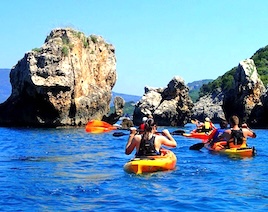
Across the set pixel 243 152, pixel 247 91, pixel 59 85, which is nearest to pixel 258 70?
pixel 247 91

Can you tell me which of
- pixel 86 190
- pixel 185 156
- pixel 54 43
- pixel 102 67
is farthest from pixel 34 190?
pixel 102 67

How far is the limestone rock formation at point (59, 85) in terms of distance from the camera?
153ft

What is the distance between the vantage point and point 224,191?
35.8 feet

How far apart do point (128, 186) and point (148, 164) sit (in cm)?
174

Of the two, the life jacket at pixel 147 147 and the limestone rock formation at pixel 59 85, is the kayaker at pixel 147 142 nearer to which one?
the life jacket at pixel 147 147

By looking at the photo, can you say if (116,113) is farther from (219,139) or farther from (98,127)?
(219,139)

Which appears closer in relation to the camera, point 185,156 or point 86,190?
point 86,190

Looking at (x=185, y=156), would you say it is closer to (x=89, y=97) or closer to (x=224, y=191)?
(x=224, y=191)

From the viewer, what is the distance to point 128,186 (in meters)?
11.4

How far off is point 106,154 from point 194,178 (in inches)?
299

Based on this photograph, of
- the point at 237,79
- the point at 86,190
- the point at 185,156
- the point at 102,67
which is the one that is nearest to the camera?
the point at 86,190

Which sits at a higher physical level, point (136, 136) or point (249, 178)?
point (136, 136)

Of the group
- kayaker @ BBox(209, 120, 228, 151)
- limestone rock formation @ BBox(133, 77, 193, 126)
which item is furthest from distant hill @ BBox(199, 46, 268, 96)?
kayaker @ BBox(209, 120, 228, 151)

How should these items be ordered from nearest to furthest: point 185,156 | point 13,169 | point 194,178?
point 194,178
point 13,169
point 185,156
